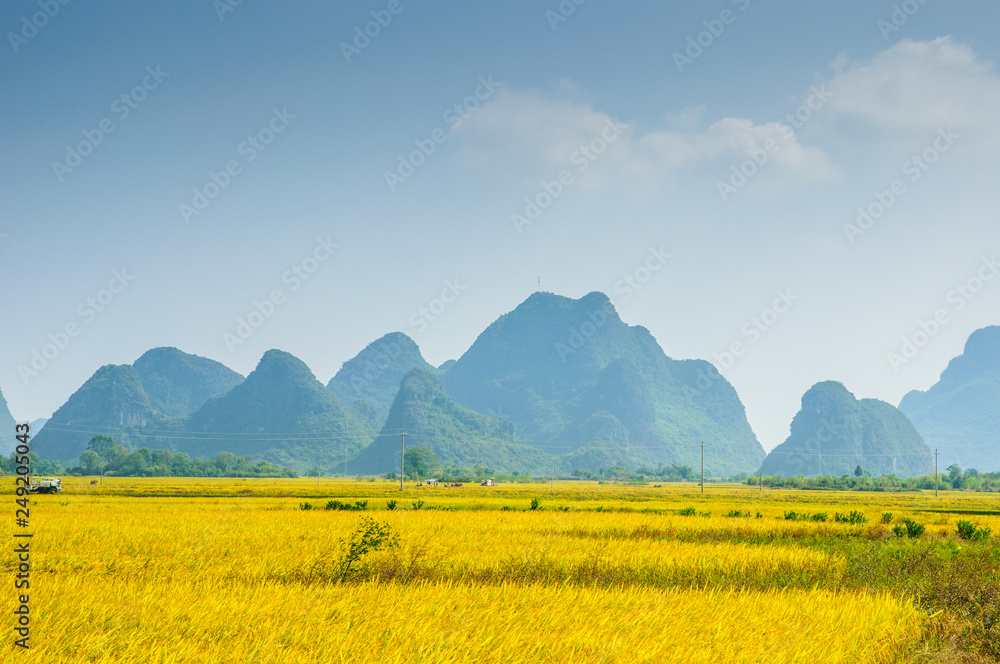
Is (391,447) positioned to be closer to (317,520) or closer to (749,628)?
(317,520)

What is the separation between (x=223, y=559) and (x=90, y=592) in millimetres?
6733

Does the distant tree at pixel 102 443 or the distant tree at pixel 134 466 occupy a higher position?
the distant tree at pixel 102 443

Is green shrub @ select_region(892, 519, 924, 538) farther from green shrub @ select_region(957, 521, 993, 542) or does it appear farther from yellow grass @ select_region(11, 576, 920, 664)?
yellow grass @ select_region(11, 576, 920, 664)

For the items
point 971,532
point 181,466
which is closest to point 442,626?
point 971,532

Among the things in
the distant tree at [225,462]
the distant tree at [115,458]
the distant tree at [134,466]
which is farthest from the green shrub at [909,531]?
the distant tree at [115,458]

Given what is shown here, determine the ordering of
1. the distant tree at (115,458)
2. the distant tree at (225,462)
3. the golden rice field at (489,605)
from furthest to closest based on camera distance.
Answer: the distant tree at (225,462), the distant tree at (115,458), the golden rice field at (489,605)

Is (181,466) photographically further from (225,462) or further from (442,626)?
(442,626)

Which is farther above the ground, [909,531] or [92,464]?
[909,531]

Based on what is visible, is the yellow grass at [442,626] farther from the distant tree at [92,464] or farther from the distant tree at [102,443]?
the distant tree at [102,443]

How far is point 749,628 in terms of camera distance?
676cm

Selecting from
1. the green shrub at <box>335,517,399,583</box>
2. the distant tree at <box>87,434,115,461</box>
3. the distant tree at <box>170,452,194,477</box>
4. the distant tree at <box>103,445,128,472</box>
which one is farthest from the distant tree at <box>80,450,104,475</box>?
the green shrub at <box>335,517,399,583</box>

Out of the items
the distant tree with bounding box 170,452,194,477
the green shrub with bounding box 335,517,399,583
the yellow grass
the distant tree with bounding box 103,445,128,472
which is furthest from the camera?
the distant tree with bounding box 170,452,194,477

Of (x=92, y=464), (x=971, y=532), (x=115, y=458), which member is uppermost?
(x=971, y=532)

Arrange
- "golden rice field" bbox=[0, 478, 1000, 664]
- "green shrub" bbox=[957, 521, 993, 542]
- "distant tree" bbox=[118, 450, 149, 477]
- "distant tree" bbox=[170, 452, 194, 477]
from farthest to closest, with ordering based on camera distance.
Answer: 1. "distant tree" bbox=[170, 452, 194, 477]
2. "distant tree" bbox=[118, 450, 149, 477]
3. "green shrub" bbox=[957, 521, 993, 542]
4. "golden rice field" bbox=[0, 478, 1000, 664]
